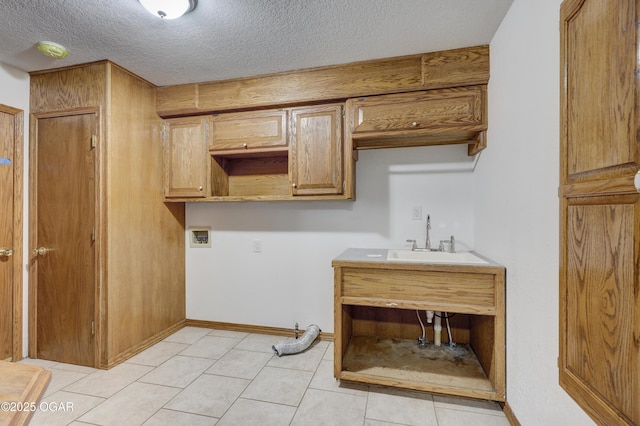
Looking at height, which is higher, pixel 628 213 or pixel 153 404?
pixel 628 213

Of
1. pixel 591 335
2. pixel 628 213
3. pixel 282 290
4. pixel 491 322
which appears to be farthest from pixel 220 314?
pixel 628 213

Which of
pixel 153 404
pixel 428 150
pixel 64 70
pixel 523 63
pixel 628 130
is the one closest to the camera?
pixel 628 130

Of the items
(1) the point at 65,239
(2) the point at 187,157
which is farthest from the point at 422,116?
(1) the point at 65,239

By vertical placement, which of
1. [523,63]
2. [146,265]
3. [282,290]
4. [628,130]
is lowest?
[282,290]

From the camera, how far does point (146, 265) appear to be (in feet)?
8.49

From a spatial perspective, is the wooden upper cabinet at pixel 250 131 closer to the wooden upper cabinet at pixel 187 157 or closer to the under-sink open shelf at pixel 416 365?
the wooden upper cabinet at pixel 187 157

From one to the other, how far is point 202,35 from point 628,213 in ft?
7.29

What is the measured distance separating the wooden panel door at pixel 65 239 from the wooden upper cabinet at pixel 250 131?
91cm

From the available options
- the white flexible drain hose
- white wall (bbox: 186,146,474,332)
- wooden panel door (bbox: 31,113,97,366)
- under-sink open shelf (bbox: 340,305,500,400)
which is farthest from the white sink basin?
wooden panel door (bbox: 31,113,97,366)

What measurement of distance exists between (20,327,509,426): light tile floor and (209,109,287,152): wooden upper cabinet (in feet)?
5.69

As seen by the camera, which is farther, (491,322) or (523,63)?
(491,322)

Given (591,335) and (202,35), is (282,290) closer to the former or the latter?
(202,35)

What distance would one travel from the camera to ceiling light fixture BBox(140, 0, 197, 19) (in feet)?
5.12

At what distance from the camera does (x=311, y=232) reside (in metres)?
2.78
